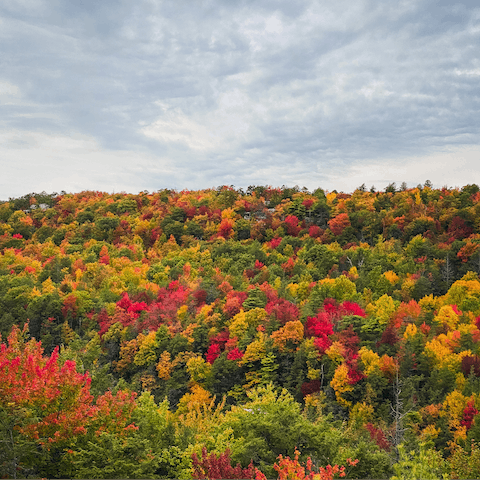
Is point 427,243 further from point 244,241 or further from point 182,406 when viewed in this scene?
point 182,406

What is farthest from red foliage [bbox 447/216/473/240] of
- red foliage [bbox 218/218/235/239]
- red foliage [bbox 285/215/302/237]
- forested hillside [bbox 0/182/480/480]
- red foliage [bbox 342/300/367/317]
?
red foliage [bbox 218/218/235/239]

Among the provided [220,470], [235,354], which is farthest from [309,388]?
[220,470]

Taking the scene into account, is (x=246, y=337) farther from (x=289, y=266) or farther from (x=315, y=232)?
(x=315, y=232)

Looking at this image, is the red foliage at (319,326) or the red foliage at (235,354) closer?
the red foliage at (235,354)

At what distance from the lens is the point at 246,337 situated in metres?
51.8

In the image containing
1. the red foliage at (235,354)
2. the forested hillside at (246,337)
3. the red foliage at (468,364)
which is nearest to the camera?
the forested hillside at (246,337)

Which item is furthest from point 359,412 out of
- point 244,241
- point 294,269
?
point 244,241

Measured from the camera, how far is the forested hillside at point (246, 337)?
17844mm

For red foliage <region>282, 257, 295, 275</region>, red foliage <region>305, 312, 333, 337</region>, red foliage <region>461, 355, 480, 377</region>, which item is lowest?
red foliage <region>461, 355, 480, 377</region>

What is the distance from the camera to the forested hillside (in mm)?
17844

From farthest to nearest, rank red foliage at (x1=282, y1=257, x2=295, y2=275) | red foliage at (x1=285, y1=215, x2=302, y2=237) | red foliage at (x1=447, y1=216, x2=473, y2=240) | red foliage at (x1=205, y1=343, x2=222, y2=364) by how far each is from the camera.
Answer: red foliage at (x1=285, y1=215, x2=302, y2=237) < red foliage at (x1=447, y1=216, x2=473, y2=240) < red foliage at (x1=282, y1=257, x2=295, y2=275) < red foliage at (x1=205, y1=343, x2=222, y2=364)

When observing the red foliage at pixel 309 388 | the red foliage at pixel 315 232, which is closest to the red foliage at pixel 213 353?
the red foliage at pixel 309 388

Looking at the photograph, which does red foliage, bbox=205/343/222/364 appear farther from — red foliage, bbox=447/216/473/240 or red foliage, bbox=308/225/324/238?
red foliage, bbox=447/216/473/240

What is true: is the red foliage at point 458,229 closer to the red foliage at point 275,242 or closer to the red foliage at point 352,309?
the red foliage at point 275,242
